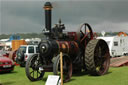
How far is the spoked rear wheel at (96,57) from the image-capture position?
31.7 feet

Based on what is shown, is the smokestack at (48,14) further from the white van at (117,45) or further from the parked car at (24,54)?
the white van at (117,45)

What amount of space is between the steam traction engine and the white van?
998 cm

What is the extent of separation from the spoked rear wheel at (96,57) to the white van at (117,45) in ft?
32.6

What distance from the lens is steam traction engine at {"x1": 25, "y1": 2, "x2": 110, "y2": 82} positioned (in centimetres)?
862

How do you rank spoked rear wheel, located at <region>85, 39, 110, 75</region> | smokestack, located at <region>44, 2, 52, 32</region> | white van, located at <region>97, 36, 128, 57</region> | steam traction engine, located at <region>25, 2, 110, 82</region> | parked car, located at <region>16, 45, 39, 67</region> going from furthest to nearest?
white van, located at <region>97, 36, 128, 57</region>, parked car, located at <region>16, 45, 39, 67</region>, spoked rear wheel, located at <region>85, 39, 110, 75</region>, smokestack, located at <region>44, 2, 52, 32</region>, steam traction engine, located at <region>25, 2, 110, 82</region>

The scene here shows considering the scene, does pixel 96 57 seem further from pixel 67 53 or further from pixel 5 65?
pixel 5 65

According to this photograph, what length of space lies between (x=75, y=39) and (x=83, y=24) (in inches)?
38.7

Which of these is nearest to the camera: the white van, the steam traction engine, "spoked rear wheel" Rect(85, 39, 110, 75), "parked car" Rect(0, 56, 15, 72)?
the steam traction engine

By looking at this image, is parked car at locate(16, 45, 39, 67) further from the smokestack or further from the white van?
the white van

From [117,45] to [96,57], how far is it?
11.9 metres

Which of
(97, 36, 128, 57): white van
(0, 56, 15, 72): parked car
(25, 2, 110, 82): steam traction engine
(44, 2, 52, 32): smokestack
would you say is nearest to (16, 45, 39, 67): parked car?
(0, 56, 15, 72): parked car

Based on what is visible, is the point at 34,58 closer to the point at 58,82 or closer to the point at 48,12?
the point at 48,12

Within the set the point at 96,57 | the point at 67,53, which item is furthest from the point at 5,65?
the point at 96,57

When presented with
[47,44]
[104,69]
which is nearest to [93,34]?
[104,69]
